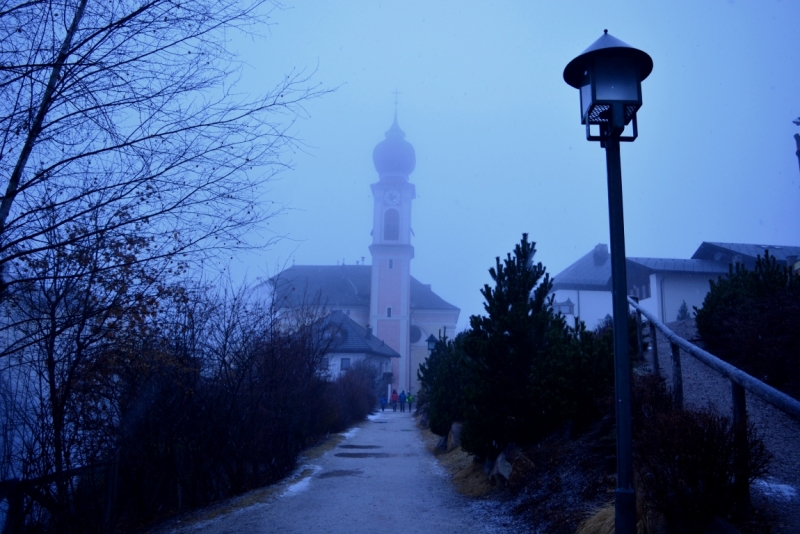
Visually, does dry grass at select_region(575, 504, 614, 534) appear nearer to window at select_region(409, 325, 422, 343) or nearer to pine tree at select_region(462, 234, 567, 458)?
pine tree at select_region(462, 234, 567, 458)

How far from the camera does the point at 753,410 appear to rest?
27.9 feet

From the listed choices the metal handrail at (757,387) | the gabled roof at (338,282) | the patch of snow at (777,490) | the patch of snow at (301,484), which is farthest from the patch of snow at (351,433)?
the gabled roof at (338,282)

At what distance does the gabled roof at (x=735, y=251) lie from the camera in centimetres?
3750

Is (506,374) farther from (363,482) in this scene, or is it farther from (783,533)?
(783,533)

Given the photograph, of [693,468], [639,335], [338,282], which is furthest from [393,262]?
[693,468]

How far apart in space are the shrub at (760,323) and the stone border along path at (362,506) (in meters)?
4.01

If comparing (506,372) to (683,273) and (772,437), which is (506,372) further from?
A: (683,273)

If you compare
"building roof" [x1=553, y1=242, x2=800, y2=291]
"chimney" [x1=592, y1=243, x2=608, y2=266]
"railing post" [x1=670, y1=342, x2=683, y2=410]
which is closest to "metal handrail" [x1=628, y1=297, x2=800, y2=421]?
"railing post" [x1=670, y1=342, x2=683, y2=410]

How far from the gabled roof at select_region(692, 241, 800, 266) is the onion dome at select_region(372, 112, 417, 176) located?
32.4 metres

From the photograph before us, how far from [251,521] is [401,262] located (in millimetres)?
59492

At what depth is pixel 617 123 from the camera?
18.1ft

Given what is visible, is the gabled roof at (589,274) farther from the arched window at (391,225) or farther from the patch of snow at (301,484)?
the patch of snow at (301,484)

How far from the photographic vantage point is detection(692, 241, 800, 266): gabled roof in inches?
1476

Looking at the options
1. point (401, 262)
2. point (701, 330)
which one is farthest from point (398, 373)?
point (701, 330)
